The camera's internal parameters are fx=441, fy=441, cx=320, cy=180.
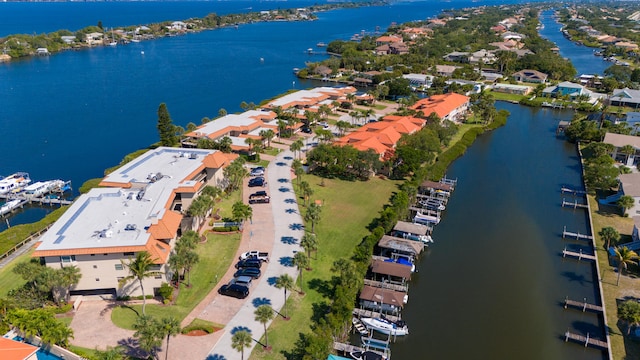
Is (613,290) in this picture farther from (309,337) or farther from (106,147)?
(106,147)

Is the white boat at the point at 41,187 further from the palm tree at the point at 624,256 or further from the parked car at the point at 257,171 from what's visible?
the palm tree at the point at 624,256

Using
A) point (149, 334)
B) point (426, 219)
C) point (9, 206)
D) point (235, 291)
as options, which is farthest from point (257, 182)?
point (149, 334)

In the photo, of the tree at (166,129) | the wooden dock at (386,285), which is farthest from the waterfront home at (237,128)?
the wooden dock at (386,285)

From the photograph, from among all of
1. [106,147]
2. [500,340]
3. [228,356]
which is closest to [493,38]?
[106,147]

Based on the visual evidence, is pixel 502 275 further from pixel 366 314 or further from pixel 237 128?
pixel 237 128

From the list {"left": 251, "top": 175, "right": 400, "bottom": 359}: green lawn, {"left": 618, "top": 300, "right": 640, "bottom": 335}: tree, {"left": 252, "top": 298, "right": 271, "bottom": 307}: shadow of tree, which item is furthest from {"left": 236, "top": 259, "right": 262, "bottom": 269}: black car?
{"left": 618, "top": 300, "right": 640, "bottom": 335}: tree
